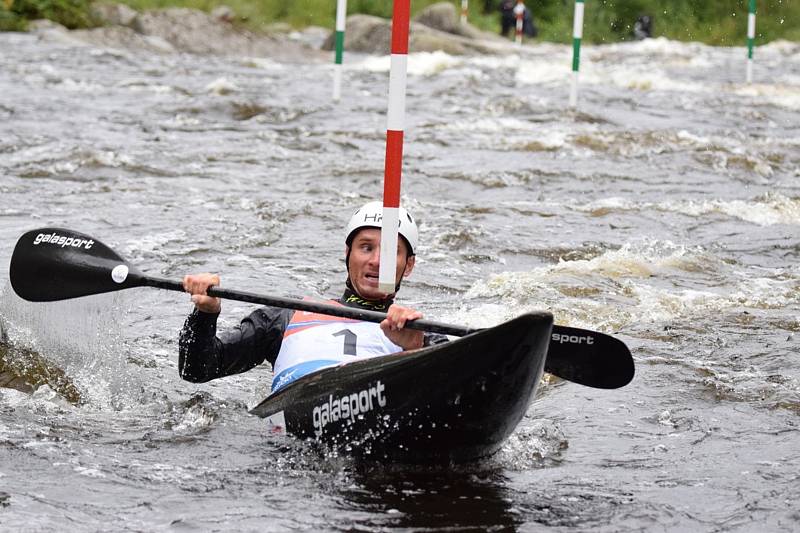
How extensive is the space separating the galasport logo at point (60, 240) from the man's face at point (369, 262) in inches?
39.0

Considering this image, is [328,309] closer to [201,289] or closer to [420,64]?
[201,289]

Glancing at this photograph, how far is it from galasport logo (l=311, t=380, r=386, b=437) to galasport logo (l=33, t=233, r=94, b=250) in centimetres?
125

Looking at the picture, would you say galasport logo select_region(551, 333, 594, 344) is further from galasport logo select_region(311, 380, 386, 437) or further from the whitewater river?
galasport logo select_region(311, 380, 386, 437)

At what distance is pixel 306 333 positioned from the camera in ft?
13.8

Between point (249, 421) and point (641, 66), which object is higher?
point (641, 66)

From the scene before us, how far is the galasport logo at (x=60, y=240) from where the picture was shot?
4.57 metres

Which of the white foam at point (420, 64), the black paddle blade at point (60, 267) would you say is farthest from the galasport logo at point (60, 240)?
the white foam at point (420, 64)

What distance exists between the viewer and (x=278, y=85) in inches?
618

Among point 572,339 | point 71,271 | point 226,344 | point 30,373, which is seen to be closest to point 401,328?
point 572,339

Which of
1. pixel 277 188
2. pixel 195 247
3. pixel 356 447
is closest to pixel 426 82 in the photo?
pixel 277 188

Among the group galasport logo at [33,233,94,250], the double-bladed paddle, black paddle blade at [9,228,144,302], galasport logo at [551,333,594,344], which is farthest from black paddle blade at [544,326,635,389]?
galasport logo at [33,233,94,250]

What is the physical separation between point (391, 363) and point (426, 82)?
13.6 meters

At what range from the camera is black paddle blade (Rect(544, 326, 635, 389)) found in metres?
3.79

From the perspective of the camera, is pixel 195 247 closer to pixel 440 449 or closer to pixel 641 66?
pixel 440 449
